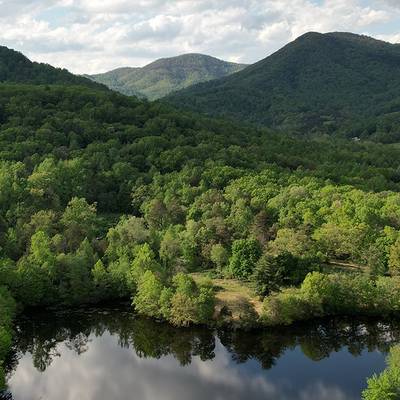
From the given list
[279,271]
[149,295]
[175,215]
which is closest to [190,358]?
[149,295]

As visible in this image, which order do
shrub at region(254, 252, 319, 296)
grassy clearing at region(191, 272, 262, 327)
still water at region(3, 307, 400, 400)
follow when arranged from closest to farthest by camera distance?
still water at region(3, 307, 400, 400), grassy clearing at region(191, 272, 262, 327), shrub at region(254, 252, 319, 296)

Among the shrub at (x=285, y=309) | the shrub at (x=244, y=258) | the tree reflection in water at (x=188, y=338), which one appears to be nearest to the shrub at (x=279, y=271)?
the shrub at (x=244, y=258)

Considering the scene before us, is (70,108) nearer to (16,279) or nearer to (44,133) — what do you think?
(44,133)

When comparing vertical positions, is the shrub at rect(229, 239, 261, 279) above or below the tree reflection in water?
above

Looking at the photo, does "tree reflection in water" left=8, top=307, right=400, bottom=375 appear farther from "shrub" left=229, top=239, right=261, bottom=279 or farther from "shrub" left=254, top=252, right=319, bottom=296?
"shrub" left=229, top=239, right=261, bottom=279

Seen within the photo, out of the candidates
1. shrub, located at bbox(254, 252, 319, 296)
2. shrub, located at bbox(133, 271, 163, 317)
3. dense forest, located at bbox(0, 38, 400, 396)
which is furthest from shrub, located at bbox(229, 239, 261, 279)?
shrub, located at bbox(133, 271, 163, 317)

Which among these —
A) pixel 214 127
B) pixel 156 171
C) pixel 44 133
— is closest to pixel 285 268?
pixel 156 171
